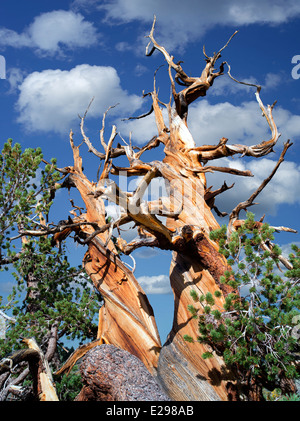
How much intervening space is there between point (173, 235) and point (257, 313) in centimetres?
209

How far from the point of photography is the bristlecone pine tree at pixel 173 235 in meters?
7.57

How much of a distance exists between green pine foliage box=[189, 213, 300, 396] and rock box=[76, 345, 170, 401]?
40.2 inches

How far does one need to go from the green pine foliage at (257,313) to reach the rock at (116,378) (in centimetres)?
102

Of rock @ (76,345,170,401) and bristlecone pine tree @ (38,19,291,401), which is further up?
bristlecone pine tree @ (38,19,291,401)

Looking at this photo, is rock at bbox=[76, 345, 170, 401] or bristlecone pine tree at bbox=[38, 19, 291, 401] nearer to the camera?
rock at bbox=[76, 345, 170, 401]

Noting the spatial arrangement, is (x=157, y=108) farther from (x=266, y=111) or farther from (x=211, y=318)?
(x=211, y=318)

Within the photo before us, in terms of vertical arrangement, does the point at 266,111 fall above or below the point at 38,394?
above

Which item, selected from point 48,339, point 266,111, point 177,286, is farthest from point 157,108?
point 48,339

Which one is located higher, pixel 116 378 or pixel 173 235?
pixel 173 235

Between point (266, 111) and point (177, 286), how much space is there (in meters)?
4.22

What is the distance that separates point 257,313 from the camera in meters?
6.49

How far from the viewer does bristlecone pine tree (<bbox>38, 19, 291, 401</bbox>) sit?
757 cm

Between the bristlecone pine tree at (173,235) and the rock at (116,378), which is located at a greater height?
the bristlecone pine tree at (173,235)
